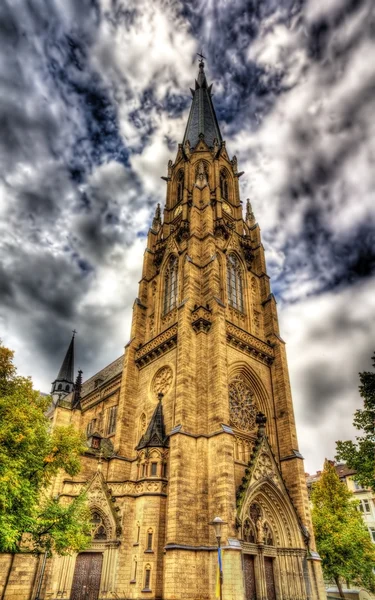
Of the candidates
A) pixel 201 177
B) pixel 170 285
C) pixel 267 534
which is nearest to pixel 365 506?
pixel 267 534

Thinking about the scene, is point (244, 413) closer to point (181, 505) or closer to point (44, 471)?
point (181, 505)

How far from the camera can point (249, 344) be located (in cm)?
2403

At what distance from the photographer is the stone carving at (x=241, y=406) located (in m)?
21.7

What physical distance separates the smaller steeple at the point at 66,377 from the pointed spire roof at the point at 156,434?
45932 millimetres

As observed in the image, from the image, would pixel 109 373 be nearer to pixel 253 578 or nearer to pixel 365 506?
pixel 253 578

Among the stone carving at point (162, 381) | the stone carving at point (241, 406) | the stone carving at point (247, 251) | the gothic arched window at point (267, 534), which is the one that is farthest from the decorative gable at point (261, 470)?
the stone carving at point (247, 251)

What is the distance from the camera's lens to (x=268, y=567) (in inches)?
734

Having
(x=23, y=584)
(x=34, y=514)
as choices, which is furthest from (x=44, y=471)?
(x=23, y=584)

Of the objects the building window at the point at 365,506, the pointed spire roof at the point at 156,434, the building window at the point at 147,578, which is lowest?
the building window at the point at 147,578

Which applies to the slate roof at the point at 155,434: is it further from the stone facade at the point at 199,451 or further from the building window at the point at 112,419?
the building window at the point at 112,419

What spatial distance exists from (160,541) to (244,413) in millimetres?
7824

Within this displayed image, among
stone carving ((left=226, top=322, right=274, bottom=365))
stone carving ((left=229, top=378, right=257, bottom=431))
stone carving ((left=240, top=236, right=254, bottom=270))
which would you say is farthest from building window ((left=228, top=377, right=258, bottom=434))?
stone carving ((left=240, top=236, right=254, bottom=270))

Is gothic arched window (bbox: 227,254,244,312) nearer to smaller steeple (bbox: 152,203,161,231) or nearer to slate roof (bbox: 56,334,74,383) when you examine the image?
smaller steeple (bbox: 152,203,161,231)

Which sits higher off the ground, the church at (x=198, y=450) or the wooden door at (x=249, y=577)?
the church at (x=198, y=450)
